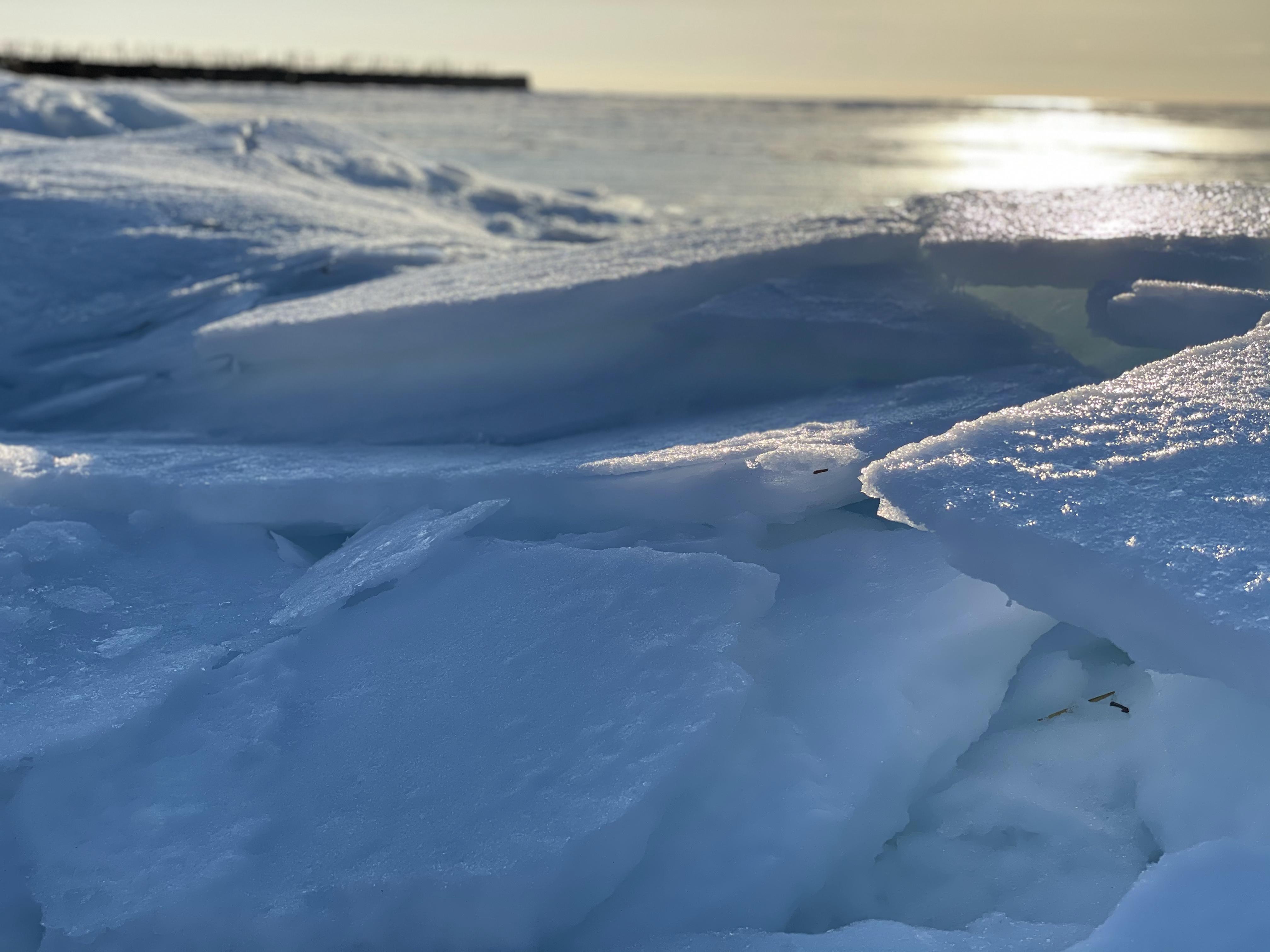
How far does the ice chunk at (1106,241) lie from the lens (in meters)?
2.29

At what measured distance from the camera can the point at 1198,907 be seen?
113 cm

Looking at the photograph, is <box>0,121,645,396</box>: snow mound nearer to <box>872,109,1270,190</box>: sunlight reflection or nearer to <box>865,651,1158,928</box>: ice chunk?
<box>865,651,1158,928</box>: ice chunk

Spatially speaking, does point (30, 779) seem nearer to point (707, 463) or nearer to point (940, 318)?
point (707, 463)

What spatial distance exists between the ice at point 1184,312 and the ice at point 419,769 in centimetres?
112

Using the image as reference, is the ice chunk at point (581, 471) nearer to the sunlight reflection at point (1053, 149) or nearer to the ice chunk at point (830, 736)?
the ice chunk at point (830, 736)

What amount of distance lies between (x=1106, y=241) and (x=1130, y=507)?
121 centimetres

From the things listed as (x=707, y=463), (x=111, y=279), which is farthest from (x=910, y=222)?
(x=111, y=279)

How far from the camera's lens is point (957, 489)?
1.44 meters

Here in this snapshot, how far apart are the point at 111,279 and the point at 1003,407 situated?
3.58 meters

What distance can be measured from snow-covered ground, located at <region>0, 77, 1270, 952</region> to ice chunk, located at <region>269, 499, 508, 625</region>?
0.01 metres

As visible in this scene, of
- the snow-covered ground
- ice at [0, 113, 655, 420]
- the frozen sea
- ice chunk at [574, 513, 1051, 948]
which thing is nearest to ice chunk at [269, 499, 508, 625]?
the snow-covered ground

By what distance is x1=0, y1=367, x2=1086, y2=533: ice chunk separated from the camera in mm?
1771

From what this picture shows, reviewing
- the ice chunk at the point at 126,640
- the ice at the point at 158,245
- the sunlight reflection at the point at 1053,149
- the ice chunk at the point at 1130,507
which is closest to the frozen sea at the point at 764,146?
the sunlight reflection at the point at 1053,149

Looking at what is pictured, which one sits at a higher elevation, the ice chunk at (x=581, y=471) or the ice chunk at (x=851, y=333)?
the ice chunk at (x=851, y=333)
